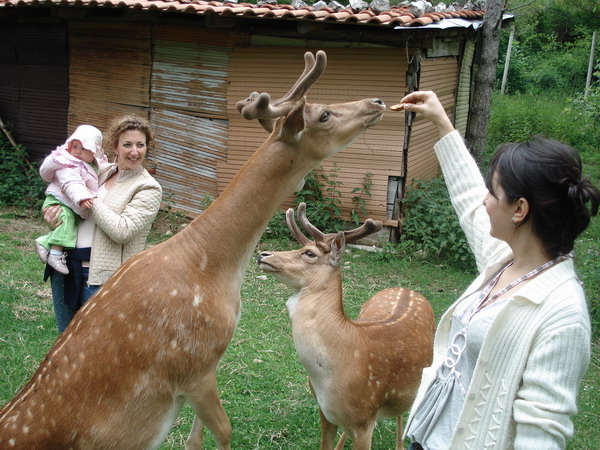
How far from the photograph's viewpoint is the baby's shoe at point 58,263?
3.80 metres

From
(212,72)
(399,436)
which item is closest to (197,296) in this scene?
(399,436)

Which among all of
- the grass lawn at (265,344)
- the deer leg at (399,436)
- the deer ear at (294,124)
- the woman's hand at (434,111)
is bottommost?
the grass lawn at (265,344)

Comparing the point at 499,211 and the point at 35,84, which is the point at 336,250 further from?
the point at 35,84

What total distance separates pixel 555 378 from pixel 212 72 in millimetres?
8193

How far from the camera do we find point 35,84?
10.8 meters

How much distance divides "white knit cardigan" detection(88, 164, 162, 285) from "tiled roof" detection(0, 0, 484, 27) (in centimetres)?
482

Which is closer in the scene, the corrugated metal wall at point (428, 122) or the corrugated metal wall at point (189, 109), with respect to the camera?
the corrugated metal wall at point (428, 122)

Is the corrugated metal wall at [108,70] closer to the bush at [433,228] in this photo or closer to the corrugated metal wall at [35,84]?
the corrugated metal wall at [35,84]

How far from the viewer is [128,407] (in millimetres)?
2859

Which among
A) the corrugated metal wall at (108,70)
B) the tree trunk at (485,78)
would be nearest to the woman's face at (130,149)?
the corrugated metal wall at (108,70)

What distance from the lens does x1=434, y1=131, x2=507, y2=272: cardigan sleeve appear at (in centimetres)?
270

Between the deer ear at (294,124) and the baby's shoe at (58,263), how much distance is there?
5.07ft

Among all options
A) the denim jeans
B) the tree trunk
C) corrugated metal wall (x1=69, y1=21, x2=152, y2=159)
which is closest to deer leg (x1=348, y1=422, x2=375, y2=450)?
the denim jeans

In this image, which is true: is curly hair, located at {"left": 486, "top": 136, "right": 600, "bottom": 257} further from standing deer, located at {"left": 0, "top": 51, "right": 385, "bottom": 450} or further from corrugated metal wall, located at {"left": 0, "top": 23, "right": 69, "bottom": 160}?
corrugated metal wall, located at {"left": 0, "top": 23, "right": 69, "bottom": 160}
